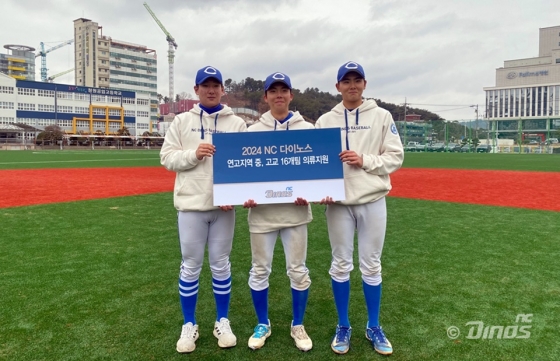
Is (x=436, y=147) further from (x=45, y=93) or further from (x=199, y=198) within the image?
(x=45, y=93)

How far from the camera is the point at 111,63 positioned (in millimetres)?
103500

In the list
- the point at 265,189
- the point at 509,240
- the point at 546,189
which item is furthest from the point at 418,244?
the point at 546,189

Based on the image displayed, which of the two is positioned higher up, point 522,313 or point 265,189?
point 265,189

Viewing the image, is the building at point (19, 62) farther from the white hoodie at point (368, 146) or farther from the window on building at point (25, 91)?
the white hoodie at point (368, 146)

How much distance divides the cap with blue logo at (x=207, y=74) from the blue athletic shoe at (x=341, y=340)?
2.26 m

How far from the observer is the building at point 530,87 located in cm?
8475

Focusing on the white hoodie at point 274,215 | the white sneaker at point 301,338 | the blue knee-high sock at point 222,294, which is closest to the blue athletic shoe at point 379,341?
the white sneaker at point 301,338

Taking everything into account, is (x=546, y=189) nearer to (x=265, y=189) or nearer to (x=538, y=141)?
(x=265, y=189)

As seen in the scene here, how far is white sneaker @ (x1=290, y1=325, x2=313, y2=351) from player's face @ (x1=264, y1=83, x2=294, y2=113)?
1783 millimetres

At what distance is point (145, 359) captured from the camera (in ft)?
9.68

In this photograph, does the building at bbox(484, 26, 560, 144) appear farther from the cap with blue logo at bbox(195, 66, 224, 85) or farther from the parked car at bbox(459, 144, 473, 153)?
the cap with blue logo at bbox(195, 66, 224, 85)

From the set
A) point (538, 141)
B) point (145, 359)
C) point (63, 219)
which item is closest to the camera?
point (145, 359)

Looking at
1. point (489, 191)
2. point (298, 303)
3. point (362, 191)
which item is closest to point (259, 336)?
point (298, 303)

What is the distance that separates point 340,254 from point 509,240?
4.39m
